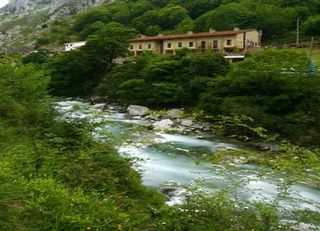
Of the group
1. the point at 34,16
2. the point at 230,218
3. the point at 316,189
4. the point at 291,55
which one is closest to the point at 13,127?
the point at 230,218

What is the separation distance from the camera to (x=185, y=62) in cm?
3853

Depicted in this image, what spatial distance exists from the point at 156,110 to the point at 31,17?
520ft

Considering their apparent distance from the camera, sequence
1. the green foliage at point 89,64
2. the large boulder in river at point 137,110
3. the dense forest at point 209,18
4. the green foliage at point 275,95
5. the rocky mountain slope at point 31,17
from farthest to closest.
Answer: the rocky mountain slope at point 31,17 → the dense forest at point 209,18 → the green foliage at point 89,64 → the large boulder in river at point 137,110 → the green foliage at point 275,95

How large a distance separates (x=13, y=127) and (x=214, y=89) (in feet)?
76.3

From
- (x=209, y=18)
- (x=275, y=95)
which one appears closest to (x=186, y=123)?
(x=275, y=95)

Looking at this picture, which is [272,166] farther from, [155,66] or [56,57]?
[56,57]

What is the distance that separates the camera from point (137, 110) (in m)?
35.8

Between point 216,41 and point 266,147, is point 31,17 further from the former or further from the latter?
point 266,147

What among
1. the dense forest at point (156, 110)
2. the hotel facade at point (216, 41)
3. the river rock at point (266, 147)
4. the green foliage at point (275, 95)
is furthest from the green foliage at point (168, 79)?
the river rock at point (266, 147)

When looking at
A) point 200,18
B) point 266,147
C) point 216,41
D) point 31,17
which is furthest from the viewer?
point 31,17

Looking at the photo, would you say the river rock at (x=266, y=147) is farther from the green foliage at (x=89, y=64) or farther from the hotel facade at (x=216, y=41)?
the green foliage at (x=89, y=64)

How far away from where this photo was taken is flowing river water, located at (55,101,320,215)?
739 centimetres

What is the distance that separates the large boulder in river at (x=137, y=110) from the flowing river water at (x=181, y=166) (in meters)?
1.67

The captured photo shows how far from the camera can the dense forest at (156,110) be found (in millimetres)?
5438
